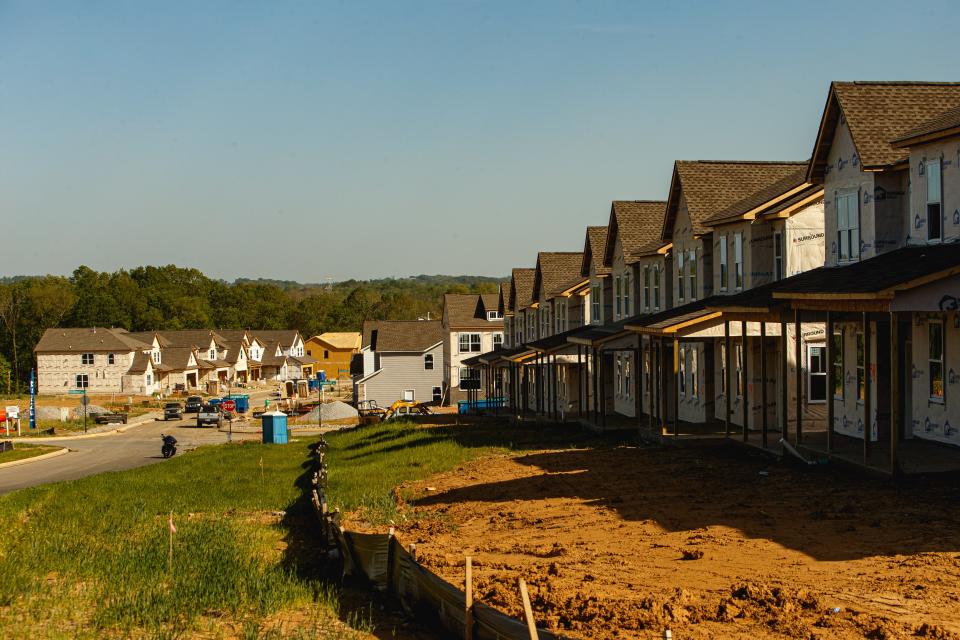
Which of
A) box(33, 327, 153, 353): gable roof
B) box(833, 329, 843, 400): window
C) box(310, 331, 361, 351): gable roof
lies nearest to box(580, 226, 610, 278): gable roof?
box(833, 329, 843, 400): window

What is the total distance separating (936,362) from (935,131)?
476cm

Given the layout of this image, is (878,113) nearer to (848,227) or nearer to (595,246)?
(848,227)

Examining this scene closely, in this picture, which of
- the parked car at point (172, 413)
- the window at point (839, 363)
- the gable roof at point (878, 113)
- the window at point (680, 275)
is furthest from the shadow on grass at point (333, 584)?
the parked car at point (172, 413)

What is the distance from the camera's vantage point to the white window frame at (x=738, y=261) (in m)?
29.6

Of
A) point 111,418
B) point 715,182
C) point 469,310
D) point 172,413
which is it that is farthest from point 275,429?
point 469,310

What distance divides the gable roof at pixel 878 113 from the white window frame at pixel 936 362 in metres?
3.84

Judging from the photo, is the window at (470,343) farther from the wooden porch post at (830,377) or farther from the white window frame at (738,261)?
the wooden porch post at (830,377)

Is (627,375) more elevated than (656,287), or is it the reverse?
(656,287)

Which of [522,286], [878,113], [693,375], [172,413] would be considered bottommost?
[172,413]

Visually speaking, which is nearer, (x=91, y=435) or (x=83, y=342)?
(x=91, y=435)

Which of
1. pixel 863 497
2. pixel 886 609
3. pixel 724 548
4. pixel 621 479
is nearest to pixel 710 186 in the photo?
pixel 621 479

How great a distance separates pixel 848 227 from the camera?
23703 mm

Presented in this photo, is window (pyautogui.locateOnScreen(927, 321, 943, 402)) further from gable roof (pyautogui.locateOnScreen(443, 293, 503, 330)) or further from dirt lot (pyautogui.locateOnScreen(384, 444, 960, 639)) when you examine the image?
gable roof (pyautogui.locateOnScreen(443, 293, 503, 330))

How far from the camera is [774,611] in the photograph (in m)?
10.3
